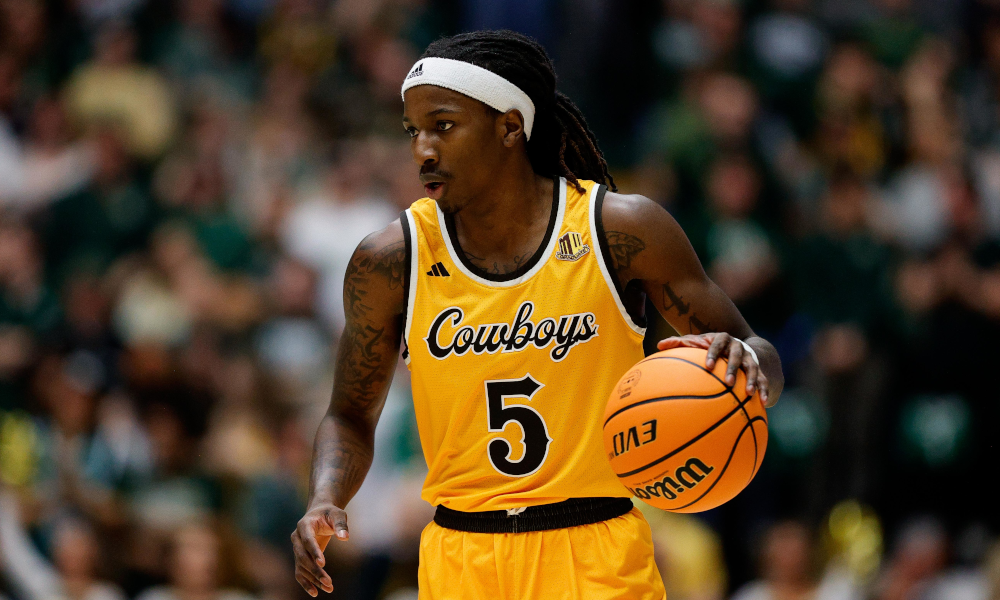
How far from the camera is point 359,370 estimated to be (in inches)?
160

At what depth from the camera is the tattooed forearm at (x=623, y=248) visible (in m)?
3.82

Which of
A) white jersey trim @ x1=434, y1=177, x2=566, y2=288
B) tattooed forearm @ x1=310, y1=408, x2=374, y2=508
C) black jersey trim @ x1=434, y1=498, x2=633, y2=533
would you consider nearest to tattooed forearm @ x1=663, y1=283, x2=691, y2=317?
white jersey trim @ x1=434, y1=177, x2=566, y2=288

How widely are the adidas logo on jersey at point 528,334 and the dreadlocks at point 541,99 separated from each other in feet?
1.65

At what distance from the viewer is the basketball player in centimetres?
377

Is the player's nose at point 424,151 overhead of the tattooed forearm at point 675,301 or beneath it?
overhead

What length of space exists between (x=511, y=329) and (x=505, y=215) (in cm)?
41

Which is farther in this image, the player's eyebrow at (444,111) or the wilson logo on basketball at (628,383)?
the player's eyebrow at (444,111)

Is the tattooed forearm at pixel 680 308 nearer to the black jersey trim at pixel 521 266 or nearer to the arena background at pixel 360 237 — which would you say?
the black jersey trim at pixel 521 266

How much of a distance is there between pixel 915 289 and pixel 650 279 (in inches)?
201

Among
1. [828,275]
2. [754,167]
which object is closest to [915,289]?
[828,275]

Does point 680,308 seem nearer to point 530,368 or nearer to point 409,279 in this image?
point 530,368

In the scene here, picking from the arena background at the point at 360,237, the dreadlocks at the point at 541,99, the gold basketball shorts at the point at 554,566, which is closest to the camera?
the gold basketball shorts at the point at 554,566

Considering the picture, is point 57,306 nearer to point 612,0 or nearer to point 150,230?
point 150,230

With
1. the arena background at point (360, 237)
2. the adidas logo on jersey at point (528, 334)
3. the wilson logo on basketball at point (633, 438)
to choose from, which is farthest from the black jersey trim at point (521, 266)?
the arena background at point (360, 237)
